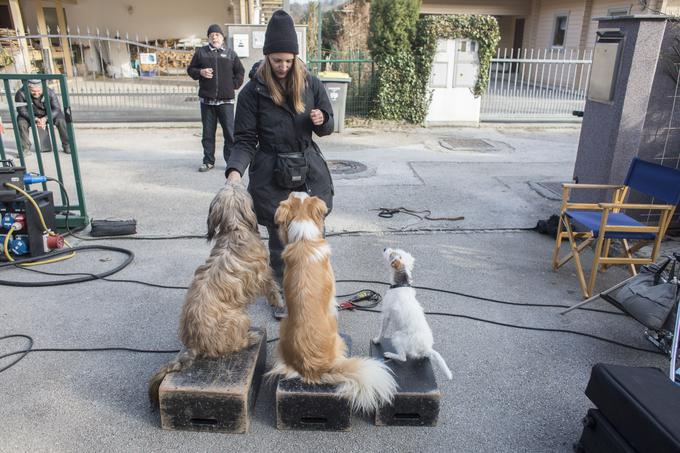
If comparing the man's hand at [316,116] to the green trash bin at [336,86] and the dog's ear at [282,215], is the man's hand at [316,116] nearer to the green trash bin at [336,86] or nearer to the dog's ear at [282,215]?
the dog's ear at [282,215]

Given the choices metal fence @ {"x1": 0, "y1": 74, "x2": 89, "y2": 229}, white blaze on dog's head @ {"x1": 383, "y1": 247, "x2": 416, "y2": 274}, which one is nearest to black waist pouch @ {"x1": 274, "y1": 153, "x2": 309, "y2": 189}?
white blaze on dog's head @ {"x1": 383, "y1": 247, "x2": 416, "y2": 274}

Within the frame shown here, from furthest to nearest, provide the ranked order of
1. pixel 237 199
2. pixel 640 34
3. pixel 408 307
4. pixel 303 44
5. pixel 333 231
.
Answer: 1. pixel 303 44
2. pixel 333 231
3. pixel 640 34
4. pixel 237 199
5. pixel 408 307

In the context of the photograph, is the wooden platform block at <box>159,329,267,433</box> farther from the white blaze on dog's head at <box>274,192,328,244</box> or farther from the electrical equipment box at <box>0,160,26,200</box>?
the electrical equipment box at <box>0,160,26,200</box>

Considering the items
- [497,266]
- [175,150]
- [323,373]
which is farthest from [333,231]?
[175,150]

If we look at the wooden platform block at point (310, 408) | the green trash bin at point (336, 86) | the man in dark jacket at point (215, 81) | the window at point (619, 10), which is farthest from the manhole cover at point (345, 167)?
the window at point (619, 10)

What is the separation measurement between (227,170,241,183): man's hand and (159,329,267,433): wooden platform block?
1.31m

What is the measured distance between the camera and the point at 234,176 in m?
3.59

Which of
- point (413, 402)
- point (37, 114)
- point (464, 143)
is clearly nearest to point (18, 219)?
point (413, 402)

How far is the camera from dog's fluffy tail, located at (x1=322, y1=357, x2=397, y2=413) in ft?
9.41

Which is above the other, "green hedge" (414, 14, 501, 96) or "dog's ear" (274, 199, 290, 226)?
"green hedge" (414, 14, 501, 96)

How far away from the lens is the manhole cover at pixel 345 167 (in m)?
8.60

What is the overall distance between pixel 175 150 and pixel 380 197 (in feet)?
16.2

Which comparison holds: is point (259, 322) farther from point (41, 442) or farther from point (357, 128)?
point (357, 128)

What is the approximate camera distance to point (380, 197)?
742 cm
